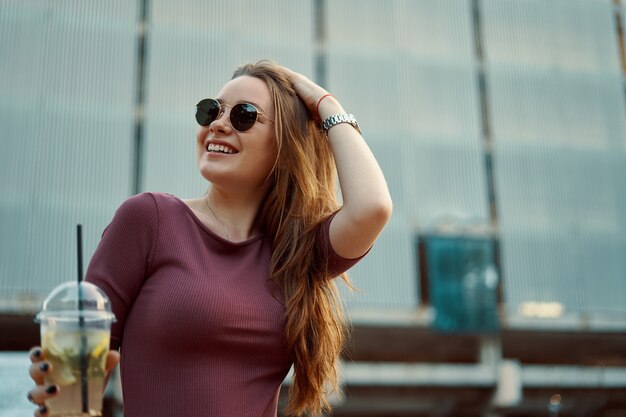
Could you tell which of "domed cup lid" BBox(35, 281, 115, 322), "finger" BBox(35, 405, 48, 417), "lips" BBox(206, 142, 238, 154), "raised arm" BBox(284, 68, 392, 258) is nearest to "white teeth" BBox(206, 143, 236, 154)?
"lips" BBox(206, 142, 238, 154)

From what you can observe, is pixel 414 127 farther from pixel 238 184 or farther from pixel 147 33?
pixel 238 184

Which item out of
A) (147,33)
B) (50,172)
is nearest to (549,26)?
(147,33)

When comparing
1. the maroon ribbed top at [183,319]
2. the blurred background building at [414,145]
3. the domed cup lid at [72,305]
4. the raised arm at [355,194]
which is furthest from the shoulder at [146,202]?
the blurred background building at [414,145]

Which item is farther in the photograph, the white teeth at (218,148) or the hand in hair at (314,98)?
the hand in hair at (314,98)

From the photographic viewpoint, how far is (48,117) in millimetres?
14953

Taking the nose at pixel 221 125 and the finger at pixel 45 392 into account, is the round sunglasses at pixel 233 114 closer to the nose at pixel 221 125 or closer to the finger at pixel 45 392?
the nose at pixel 221 125

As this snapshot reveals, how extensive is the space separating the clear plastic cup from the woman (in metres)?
0.45

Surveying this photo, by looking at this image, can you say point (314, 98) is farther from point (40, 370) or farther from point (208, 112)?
point (40, 370)

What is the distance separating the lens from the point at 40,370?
117 centimetres

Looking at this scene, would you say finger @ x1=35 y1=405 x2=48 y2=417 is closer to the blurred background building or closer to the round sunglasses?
the round sunglasses

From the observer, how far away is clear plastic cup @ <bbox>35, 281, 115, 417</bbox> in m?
1.15

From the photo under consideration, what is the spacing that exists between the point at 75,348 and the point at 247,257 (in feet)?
2.55

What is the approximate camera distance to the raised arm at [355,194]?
1893 millimetres

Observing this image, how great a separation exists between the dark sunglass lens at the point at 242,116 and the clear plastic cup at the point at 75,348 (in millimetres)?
846
